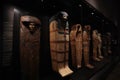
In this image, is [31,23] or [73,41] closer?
[31,23]

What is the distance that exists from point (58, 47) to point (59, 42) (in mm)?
88

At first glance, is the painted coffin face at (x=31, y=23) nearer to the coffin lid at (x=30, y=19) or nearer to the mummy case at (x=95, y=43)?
the coffin lid at (x=30, y=19)

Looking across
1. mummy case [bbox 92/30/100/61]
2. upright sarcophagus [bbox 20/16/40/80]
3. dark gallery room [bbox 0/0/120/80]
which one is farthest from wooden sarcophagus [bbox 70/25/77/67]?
mummy case [bbox 92/30/100/61]

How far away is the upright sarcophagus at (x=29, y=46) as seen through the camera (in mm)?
1688

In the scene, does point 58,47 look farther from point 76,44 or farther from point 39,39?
point 76,44

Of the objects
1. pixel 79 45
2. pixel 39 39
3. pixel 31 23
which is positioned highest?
pixel 31 23

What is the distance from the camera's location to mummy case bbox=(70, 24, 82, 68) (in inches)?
110

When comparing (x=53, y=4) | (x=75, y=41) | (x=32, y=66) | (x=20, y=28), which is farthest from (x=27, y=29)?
(x=75, y=41)

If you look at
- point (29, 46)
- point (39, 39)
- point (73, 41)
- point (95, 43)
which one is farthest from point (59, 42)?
point (95, 43)

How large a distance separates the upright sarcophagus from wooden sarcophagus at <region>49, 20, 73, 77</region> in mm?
308

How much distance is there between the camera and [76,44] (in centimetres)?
287

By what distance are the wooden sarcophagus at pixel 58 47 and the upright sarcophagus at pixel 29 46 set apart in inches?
12.1

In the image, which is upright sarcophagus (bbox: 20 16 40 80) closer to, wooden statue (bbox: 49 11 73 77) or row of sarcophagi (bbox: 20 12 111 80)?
row of sarcophagi (bbox: 20 12 111 80)

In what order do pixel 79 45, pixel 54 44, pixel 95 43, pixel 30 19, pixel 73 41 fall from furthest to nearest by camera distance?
1. pixel 95 43
2. pixel 79 45
3. pixel 73 41
4. pixel 54 44
5. pixel 30 19
